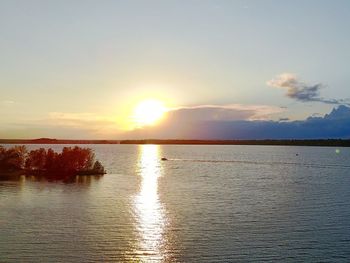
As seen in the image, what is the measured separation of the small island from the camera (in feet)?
359

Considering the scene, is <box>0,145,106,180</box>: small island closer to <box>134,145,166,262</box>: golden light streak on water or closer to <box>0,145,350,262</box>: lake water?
<box>0,145,350,262</box>: lake water

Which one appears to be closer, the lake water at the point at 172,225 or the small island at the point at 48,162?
the lake water at the point at 172,225

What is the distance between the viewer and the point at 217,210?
189 feet

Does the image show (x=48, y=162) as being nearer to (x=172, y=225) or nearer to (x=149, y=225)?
(x=149, y=225)

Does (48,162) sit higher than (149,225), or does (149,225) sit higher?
(48,162)

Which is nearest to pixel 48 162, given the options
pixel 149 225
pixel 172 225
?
pixel 149 225

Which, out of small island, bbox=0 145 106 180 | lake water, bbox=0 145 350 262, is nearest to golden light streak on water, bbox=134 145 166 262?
lake water, bbox=0 145 350 262

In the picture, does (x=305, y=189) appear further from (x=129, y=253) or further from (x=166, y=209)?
(x=129, y=253)

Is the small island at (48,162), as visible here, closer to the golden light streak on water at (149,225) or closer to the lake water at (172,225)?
the lake water at (172,225)

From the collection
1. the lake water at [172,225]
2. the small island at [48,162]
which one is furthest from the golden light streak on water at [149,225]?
the small island at [48,162]

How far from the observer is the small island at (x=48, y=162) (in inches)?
4306

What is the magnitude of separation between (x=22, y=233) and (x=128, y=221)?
1207 cm

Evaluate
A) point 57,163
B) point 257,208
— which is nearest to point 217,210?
point 257,208

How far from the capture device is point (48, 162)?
112625mm
